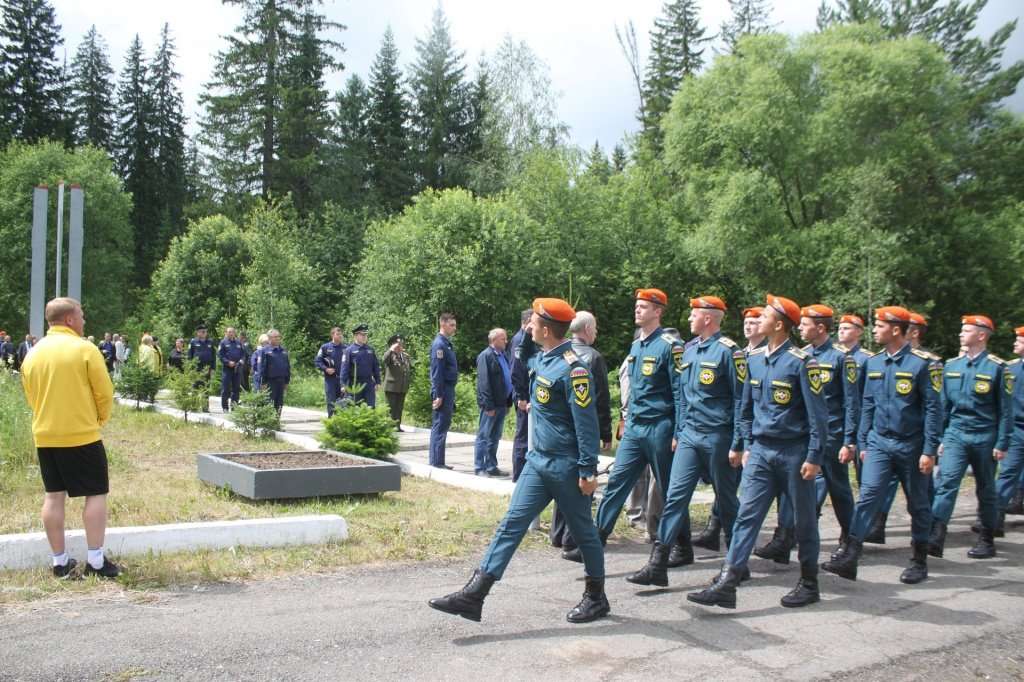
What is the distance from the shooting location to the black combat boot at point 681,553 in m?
6.82

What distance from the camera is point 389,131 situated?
54.2m

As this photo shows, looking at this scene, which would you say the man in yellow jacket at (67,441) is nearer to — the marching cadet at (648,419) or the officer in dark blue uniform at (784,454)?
the marching cadet at (648,419)

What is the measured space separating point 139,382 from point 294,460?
366 inches

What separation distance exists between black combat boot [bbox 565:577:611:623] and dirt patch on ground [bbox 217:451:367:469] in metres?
4.06

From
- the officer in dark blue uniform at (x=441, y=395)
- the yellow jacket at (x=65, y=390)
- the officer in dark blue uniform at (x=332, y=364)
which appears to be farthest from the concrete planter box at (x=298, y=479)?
the officer in dark blue uniform at (x=332, y=364)

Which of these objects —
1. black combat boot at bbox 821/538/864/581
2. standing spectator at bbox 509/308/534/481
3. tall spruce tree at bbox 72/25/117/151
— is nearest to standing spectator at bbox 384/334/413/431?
standing spectator at bbox 509/308/534/481

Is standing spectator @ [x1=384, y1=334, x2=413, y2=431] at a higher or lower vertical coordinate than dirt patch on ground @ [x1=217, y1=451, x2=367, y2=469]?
higher

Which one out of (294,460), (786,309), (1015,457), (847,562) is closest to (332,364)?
(294,460)

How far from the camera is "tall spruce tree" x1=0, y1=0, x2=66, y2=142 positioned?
5088 centimetres

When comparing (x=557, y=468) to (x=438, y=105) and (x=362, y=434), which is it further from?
(x=438, y=105)

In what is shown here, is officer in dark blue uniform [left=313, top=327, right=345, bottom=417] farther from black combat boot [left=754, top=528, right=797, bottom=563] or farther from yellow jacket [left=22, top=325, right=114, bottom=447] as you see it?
black combat boot [left=754, top=528, right=797, bottom=563]

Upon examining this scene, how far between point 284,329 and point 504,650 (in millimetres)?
27306

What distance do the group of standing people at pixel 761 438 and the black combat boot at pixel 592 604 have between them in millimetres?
11

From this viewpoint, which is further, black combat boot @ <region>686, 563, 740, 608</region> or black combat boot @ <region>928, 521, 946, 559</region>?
black combat boot @ <region>928, 521, 946, 559</region>
